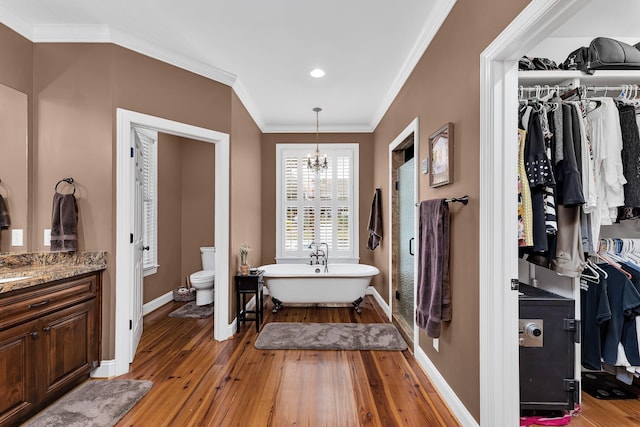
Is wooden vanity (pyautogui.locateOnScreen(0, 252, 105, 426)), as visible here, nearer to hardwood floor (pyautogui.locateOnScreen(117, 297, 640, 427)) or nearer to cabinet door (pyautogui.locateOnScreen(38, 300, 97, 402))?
cabinet door (pyautogui.locateOnScreen(38, 300, 97, 402))

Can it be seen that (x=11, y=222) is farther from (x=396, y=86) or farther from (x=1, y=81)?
(x=396, y=86)

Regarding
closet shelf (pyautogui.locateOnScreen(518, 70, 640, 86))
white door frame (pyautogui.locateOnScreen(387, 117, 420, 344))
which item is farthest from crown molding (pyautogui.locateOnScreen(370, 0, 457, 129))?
closet shelf (pyautogui.locateOnScreen(518, 70, 640, 86))

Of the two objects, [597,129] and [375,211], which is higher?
[597,129]

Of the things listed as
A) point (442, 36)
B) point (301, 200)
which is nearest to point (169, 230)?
point (301, 200)

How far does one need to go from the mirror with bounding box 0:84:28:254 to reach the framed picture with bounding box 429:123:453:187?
3.23 m

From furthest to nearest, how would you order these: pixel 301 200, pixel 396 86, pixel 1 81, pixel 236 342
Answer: pixel 301 200
pixel 396 86
pixel 236 342
pixel 1 81

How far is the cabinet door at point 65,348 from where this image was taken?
2.02m

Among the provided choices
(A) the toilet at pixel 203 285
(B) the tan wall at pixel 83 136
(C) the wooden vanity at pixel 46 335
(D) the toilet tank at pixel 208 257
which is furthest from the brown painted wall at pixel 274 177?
(C) the wooden vanity at pixel 46 335

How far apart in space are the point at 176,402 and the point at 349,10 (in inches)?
123

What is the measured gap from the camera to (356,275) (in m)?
3.95

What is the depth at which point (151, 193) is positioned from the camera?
4422 mm

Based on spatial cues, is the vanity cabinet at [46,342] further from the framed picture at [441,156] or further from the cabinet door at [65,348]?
the framed picture at [441,156]

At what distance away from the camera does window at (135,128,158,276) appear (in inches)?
170

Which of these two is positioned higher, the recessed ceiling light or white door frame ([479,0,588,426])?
the recessed ceiling light
